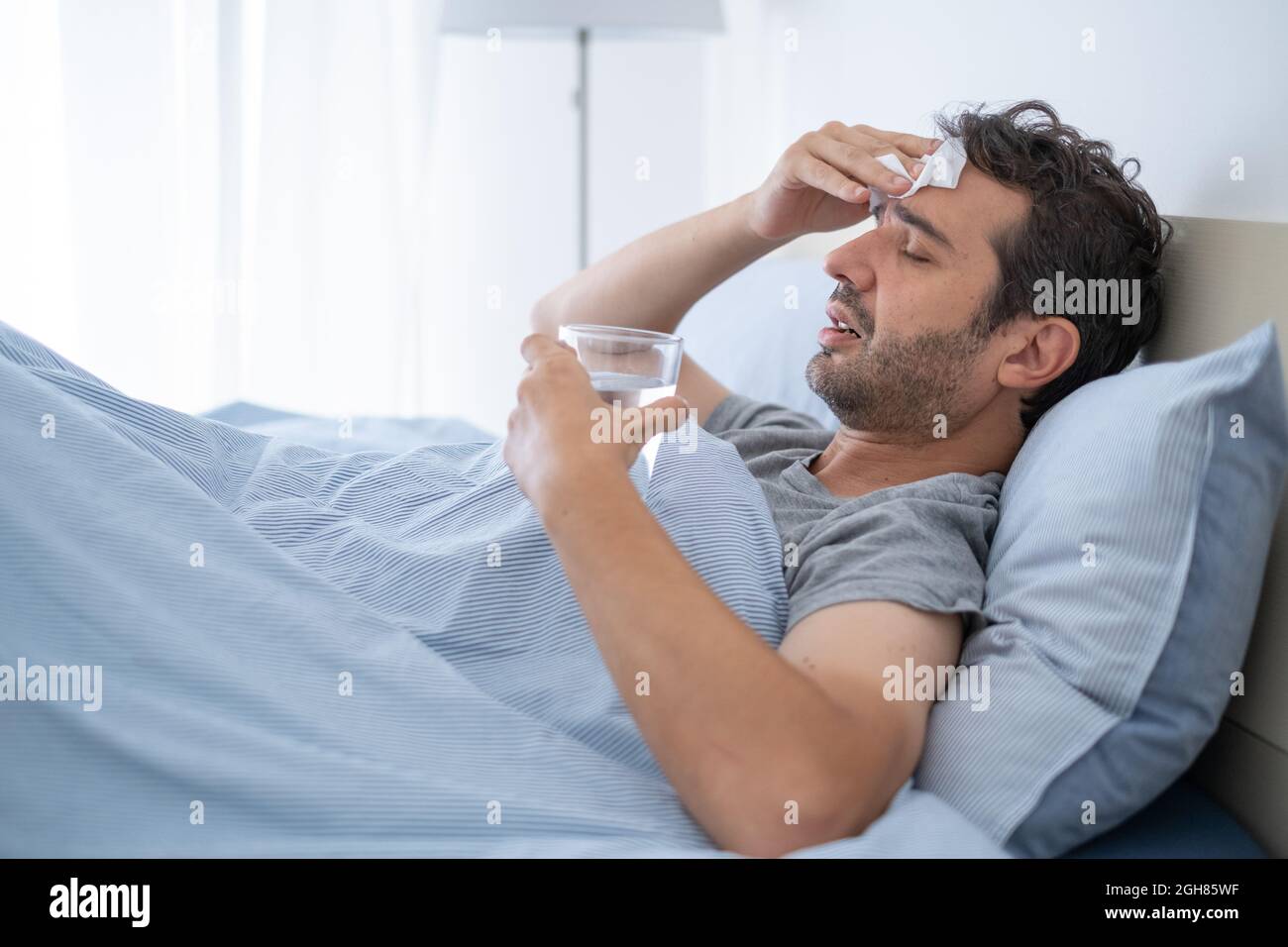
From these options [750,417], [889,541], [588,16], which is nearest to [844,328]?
[750,417]

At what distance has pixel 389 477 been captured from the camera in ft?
4.16

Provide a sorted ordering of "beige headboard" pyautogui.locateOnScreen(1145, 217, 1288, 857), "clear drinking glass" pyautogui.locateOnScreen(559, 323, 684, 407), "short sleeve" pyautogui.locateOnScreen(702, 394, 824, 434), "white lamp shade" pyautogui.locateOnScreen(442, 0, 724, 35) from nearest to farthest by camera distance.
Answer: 1. "beige headboard" pyautogui.locateOnScreen(1145, 217, 1288, 857)
2. "clear drinking glass" pyautogui.locateOnScreen(559, 323, 684, 407)
3. "short sleeve" pyautogui.locateOnScreen(702, 394, 824, 434)
4. "white lamp shade" pyautogui.locateOnScreen(442, 0, 724, 35)

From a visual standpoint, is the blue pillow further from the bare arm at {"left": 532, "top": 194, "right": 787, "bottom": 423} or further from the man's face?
the bare arm at {"left": 532, "top": 194, "right": 787, "bottom": 423}

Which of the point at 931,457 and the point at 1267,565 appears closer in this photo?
the point at 1267,565

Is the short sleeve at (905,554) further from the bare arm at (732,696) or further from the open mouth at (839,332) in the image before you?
the open mouth at (839,332)

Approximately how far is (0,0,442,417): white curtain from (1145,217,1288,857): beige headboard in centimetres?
224

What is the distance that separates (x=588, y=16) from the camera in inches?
95.3

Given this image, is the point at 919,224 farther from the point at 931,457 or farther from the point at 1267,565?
the point at 1267,565

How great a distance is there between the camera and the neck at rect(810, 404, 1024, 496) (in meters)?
1.24

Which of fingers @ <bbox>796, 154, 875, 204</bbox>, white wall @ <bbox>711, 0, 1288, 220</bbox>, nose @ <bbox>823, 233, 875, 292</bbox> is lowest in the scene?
nose @ <bbox>823, 233, 875, 292</bbox>

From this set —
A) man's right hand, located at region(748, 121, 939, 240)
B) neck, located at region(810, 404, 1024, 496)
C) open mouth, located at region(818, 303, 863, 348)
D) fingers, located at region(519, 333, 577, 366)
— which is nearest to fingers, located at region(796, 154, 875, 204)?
man's right hand, located at region(748, 121, 939, 240)

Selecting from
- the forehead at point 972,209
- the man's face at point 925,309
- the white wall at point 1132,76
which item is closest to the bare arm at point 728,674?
the man's face at point 925,309

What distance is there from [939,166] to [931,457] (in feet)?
0.99
